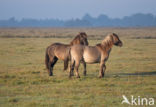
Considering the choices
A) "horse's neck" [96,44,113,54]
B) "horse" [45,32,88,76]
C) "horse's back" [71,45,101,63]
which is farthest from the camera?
"horse" [45,32,88,76]

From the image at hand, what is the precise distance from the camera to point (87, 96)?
29.1 ft

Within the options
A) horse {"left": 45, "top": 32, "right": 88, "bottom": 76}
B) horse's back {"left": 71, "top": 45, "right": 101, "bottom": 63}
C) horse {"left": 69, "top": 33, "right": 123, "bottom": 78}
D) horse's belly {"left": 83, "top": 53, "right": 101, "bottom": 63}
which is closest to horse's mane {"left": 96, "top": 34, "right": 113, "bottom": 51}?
horse {"left": 69, "top": 33, "right": 123, "bottom": 78}

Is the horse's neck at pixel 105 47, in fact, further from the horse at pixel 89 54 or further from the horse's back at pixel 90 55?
the horse's back at pixel 90 55

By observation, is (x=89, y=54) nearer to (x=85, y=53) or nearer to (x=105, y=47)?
(x=85, y=53)

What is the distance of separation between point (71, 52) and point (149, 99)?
4.12 meters

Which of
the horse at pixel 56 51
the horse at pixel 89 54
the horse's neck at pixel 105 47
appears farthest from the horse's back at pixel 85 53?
the horse at pixel 56 51

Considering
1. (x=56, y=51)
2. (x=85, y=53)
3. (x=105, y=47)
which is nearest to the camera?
(x=85, y=53)

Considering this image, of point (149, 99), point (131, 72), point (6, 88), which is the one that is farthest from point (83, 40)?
point (149, 99)

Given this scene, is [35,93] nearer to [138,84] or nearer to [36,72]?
[138,84]

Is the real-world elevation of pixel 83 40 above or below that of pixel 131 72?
above

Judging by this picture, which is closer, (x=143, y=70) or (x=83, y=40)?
(x=83, y=40)

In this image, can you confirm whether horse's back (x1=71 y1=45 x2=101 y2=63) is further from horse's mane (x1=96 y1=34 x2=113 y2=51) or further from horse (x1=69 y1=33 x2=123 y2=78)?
horse's mane (x1=96 y1=34 x2=113 y2=51)

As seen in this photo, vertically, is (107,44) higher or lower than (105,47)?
higher

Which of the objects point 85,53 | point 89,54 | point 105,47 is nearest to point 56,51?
point 85,53
